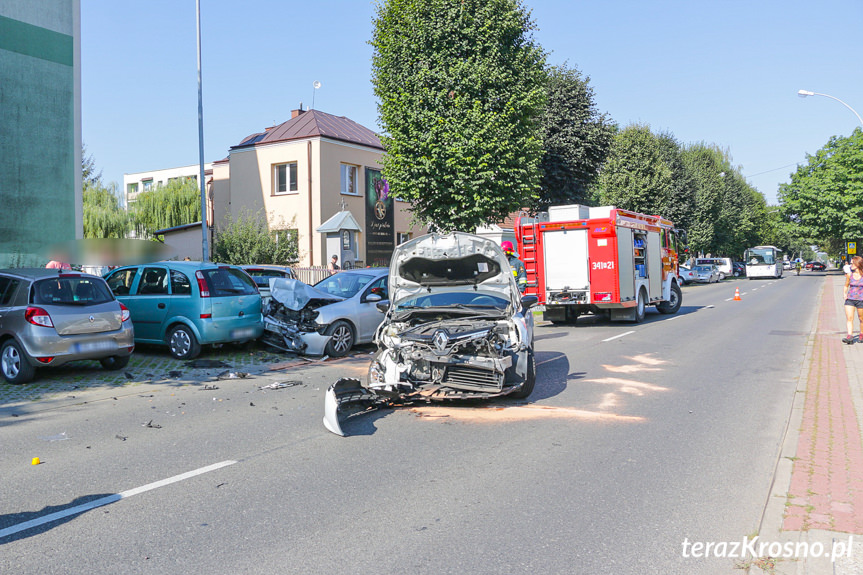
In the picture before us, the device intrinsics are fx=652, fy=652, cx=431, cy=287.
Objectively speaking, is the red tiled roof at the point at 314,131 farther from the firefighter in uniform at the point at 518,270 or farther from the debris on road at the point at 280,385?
the debris on road at the point at 280,385

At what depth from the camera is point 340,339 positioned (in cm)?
1213

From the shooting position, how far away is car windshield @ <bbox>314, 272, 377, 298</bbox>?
13.0m

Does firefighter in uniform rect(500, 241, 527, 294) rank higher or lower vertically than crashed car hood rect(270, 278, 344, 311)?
higher

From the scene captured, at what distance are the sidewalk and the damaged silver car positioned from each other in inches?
119

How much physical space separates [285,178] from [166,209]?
13.3 meters

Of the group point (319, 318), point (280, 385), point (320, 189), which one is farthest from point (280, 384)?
point (320, 189)

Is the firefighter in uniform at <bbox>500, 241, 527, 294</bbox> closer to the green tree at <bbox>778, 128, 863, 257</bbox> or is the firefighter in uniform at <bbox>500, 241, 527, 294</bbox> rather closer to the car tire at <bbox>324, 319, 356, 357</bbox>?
the car tire at <bbox>324, 319, 356, 357</bbox>

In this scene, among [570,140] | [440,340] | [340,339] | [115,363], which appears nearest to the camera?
[440,340]

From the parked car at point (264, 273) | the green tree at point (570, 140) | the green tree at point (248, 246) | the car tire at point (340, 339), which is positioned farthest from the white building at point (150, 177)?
the car tire at point (340, 339)

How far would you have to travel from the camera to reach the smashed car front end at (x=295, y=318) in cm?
1184

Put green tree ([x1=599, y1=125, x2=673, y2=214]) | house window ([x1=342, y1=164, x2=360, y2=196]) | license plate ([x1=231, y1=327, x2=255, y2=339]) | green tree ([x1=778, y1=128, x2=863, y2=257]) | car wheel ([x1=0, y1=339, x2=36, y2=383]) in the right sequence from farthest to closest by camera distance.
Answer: green tree ([x1=778, y1=128, x2=863, y2=257]), green tree ([x1=599, y1=125, x2=673, y2=214]), house window ([x1=342, y1=164, x2=360, y2=196]), license plate ([x1=231, y1=327, x2=255, y2=339]), car wheel ([x1=0, y1=339, x2=36, y2=383])

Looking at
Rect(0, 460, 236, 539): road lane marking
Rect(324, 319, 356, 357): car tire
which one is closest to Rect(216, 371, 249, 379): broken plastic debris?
Rect(324, 319, 356, 357): car tire

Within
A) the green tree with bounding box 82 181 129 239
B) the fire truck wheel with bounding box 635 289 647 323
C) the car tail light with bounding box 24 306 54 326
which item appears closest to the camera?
the car tail light with bounding box 24 306 54 326

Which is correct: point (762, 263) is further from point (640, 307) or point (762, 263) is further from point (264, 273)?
point (264, 273)
